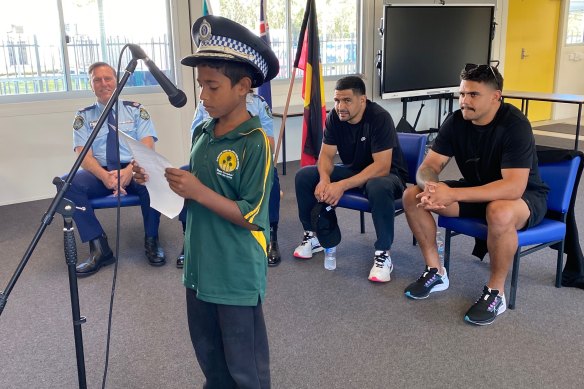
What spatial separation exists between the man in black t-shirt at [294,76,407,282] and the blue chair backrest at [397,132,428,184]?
3.4 inches

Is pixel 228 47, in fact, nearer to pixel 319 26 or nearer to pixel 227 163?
pixel 227 163

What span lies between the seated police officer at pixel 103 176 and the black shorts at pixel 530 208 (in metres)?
1.65

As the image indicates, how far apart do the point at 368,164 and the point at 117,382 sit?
176 cm

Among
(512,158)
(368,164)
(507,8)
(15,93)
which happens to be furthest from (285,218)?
(507,8)

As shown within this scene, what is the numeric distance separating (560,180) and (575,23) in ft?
22.6

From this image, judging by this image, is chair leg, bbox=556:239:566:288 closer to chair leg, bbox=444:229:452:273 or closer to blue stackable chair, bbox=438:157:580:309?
blue stackable chair, bbox=438:157:580:309

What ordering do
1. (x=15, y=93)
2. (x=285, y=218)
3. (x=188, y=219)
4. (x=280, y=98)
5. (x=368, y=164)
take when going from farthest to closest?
(x=280, y=98) → (x=15, y=93) → (x=285, y=218) → (x=368, y=164) → (x=188, y=219)

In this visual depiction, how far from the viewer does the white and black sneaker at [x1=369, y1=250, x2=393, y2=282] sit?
2822 millimetres

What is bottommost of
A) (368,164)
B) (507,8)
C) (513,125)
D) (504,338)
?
(504,338)

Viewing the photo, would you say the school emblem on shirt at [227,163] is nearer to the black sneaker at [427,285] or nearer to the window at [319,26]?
the black sneaker at [427,285]

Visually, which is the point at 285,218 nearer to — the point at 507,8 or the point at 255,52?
the point at 255,52

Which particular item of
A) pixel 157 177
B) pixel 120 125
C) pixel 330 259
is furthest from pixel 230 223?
pixel 120 125

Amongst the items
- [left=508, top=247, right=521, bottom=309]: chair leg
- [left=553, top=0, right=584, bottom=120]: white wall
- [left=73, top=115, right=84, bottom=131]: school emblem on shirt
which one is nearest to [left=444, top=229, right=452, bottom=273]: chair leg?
[left=508, top=247, right=521, bottom=309]: chair leg

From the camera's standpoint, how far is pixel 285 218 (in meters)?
3.95
